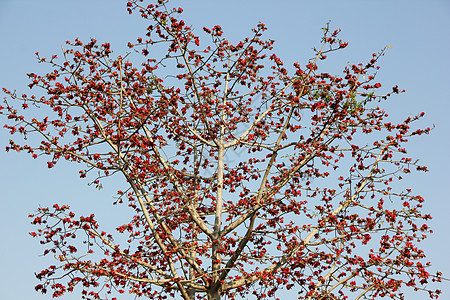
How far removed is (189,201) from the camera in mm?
9781

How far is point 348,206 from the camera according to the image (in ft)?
33.3

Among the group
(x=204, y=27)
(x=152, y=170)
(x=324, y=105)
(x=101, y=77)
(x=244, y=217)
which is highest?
(x=204, y=27)

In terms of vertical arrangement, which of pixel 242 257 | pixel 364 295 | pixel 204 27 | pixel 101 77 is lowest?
pixel 364 295

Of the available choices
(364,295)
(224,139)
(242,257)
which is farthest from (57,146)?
(364,295)

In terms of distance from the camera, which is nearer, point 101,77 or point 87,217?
point 87,217

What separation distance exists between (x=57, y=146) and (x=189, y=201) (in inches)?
122

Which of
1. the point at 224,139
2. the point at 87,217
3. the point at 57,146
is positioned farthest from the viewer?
the point at 224,139

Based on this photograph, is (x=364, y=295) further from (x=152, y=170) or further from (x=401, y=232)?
(x=152, y=170)

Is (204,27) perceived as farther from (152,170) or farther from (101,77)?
(152,170)

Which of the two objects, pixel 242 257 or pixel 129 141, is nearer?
pixel 242 257

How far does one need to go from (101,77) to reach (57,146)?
1.81 meters

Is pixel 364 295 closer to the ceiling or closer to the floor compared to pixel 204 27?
closer to the floor

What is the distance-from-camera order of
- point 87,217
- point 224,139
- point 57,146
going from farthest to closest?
point 224,139 → point 57,146 → point 87,217

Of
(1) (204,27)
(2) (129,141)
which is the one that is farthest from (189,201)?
(1) (204,27)
